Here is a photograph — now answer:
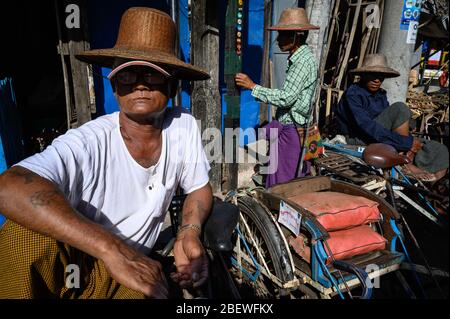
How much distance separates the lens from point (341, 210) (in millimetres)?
2459

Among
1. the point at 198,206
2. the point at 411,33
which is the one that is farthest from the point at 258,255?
the point at 411,33

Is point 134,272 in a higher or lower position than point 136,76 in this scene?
lower

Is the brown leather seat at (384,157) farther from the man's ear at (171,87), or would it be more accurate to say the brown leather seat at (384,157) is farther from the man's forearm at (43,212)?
the man's forearm at (43,212)

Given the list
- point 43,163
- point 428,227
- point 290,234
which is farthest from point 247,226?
point 428,227

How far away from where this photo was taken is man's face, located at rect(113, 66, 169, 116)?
1.80m

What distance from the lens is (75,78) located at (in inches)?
172

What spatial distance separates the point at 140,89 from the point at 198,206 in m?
0.79

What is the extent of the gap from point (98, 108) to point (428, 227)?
460 centimetres

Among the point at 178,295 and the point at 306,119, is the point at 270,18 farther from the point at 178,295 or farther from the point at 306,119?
the point at 178,295

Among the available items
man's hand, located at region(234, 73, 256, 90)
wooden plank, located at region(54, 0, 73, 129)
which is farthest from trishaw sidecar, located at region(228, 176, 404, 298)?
wooden plank, located at region(54, 0, 73, 129)

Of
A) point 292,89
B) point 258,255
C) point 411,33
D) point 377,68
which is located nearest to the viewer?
point 258,255

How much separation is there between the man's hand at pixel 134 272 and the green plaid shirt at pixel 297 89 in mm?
2736

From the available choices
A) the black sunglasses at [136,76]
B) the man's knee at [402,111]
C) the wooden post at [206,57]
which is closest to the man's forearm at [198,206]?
the black sunglasses at [136,76]

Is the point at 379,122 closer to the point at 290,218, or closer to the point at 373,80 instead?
the point at 373,80
